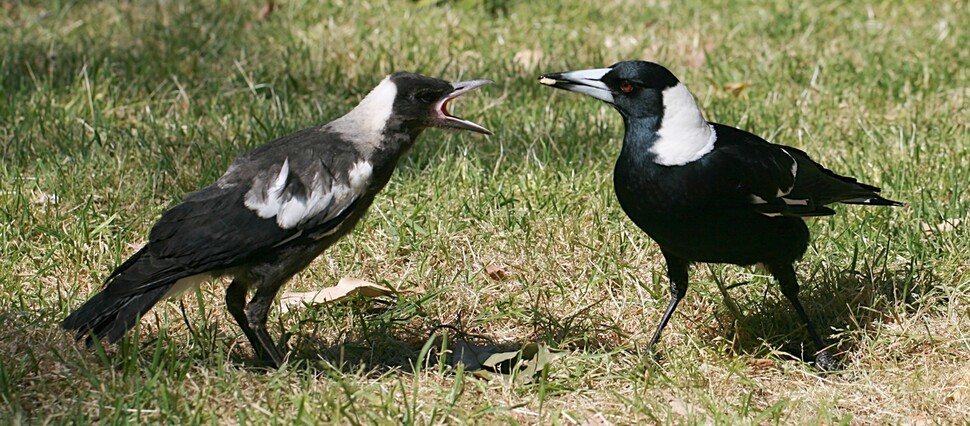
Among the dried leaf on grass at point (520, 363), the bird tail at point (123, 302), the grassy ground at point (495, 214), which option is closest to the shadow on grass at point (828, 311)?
the grassy ground at point (495, 214)

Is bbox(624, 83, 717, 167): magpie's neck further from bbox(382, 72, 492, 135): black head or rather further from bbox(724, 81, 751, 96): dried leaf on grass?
bbox(724, 81, 751, 96): dried leaf on grass

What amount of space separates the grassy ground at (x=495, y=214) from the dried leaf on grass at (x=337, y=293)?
58 mm

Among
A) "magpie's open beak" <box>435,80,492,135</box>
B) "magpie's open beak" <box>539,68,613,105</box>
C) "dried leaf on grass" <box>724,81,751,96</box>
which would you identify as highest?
"magpie's open beak" <box>539,68,613,105</box>

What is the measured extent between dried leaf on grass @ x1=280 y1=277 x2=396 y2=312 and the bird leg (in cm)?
29

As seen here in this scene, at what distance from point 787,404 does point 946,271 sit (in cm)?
107

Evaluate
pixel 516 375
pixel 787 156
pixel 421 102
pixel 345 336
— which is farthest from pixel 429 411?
pixel 787 156

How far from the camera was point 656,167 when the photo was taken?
11.0 feet

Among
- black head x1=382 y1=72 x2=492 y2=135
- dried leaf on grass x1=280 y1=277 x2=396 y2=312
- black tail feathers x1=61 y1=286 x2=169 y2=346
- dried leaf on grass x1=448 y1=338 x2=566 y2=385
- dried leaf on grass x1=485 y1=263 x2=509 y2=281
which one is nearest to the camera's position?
black tail feathers x1=61 y1=286 x2=169 y2=346

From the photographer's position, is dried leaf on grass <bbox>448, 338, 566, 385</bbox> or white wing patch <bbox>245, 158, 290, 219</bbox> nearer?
white wing patch <bbox>245, 158, 290, 219</bbox>

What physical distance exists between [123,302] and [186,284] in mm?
186

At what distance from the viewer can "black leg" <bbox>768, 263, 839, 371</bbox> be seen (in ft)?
11.9

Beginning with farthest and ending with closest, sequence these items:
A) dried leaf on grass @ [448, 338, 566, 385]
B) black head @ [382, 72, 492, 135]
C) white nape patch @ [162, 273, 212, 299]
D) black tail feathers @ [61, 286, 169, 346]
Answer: black head @ [382, 72, 492, 135], dried leaf on grass @ [448, 338, 566, 385], white nape patch @ [162, 273, 212, 299], black tail feathers @ [61, 286, 169, 346]

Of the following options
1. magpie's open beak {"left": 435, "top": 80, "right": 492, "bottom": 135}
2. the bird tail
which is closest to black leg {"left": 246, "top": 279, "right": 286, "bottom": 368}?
the bird tail

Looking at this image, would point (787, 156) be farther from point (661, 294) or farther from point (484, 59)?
point (484, 59)
